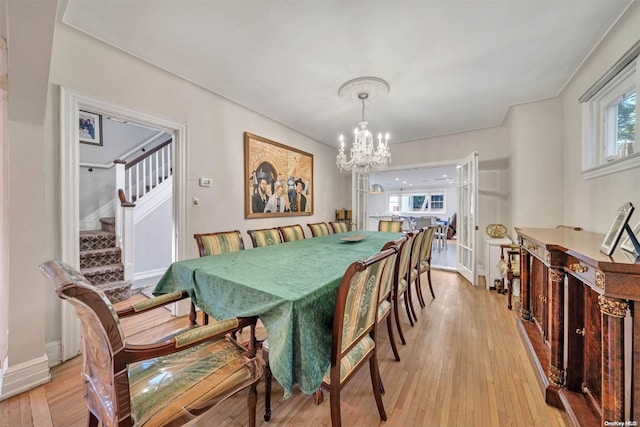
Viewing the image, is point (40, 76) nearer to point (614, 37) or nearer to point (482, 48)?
point (482, 48)

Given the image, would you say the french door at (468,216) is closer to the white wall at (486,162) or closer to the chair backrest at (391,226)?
the white wall at (486,162)

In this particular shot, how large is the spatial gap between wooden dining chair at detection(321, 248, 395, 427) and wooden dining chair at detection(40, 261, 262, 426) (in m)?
0.38

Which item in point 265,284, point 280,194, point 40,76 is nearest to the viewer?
point 265,284

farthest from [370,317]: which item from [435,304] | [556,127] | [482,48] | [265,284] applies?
[556,127]

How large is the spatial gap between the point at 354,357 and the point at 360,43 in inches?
91.1

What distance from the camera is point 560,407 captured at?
1.38 meters

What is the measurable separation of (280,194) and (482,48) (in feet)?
9.76

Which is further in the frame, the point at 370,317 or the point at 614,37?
the point at 614,37

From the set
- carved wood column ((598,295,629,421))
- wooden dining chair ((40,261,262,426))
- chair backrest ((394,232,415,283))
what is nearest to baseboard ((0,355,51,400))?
wooden dining chair ((40,261,262,426))

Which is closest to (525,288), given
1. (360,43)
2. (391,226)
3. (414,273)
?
(414,273)

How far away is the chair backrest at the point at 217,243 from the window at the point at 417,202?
1041cm

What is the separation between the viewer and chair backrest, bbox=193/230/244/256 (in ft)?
7.22

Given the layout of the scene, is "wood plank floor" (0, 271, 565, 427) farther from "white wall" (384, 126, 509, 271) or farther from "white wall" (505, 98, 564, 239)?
"white wall" (384, 126, 509, 271)

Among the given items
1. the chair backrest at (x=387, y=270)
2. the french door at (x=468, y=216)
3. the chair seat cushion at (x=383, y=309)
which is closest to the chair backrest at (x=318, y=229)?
the chair seat cushion at (x=383, y=309)
